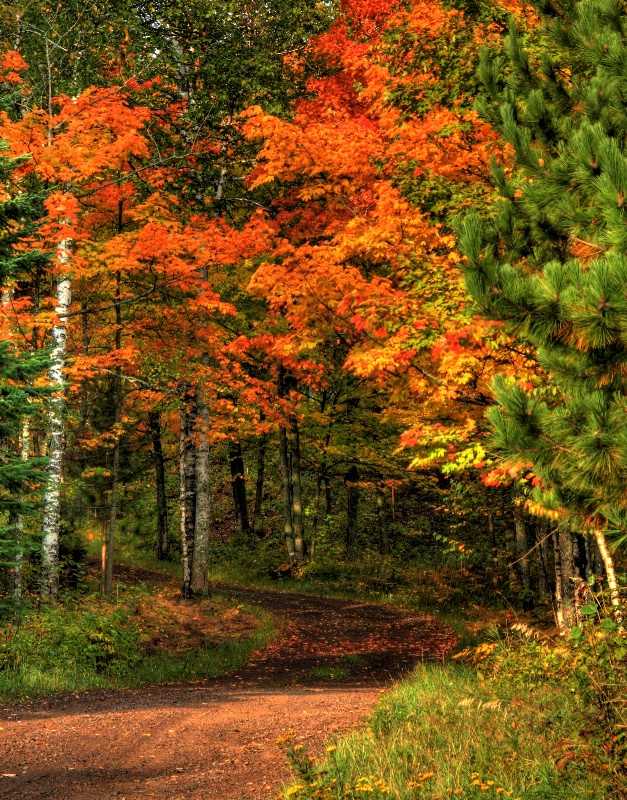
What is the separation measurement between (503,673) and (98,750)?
4372 mm

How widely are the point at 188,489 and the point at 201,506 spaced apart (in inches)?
28.7

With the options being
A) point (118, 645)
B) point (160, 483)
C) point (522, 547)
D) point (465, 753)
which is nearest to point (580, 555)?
point (465, 753)

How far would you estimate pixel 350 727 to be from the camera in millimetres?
7508

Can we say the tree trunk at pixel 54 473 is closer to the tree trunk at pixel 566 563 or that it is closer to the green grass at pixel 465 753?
the green grass at pixel 465 753

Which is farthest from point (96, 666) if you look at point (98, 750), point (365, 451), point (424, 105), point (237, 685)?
point (365, 451)

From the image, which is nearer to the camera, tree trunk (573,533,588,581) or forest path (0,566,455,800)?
forest path (0,566,455,800)

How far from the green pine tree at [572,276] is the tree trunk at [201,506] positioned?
11.2 meters

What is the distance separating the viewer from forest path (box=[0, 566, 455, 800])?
21.1ft

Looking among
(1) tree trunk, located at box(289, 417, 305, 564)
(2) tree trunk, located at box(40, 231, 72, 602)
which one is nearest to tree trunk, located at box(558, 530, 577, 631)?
(2) tree trunk, located at box(40, 231, 72, 602)

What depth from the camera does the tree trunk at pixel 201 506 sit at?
675 inches

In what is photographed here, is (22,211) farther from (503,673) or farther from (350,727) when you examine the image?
(503,673)

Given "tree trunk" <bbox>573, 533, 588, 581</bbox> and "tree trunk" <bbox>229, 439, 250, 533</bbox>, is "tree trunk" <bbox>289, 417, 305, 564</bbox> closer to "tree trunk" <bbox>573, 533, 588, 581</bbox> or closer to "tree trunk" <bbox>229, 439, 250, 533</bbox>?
"tree trunk" <bbox>229, 439, 250, 533</bbox>

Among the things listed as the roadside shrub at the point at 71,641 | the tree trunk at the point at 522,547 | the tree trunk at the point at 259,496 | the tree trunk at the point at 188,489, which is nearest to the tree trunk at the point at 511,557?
the tree trunk at the point at 522,547

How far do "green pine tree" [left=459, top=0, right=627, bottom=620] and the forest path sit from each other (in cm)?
351
